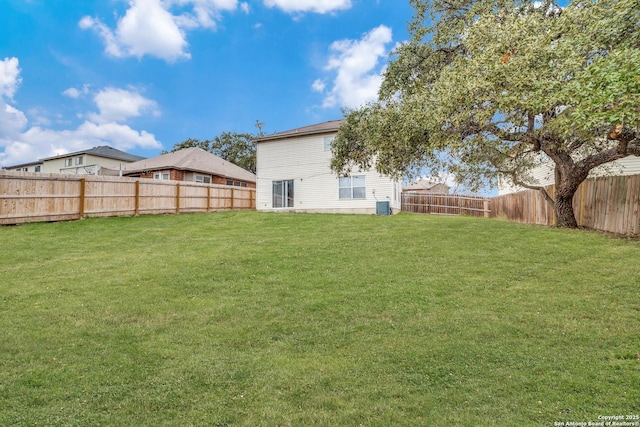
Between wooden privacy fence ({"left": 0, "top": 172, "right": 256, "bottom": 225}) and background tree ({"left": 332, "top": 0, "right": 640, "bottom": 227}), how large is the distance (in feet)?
32.0

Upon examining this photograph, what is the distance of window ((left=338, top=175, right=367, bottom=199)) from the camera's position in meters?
19.4

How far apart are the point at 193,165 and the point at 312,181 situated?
1037cm

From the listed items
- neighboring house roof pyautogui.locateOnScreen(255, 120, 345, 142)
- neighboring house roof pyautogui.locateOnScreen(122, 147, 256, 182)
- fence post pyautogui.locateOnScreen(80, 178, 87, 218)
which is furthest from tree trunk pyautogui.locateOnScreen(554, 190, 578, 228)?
neighboring house roof pyautogui.locateOnScreen(122, 147, 256, 182)

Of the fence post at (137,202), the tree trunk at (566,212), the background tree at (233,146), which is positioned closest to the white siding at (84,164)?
the background tree at (233,146)

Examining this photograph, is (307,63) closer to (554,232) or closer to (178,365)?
(554,232)

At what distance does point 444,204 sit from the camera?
80.6 ft

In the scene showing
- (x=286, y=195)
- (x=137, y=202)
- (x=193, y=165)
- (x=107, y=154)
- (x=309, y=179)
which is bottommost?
(x=137, y=202)

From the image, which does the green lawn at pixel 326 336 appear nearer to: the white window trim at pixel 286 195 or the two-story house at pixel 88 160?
the white window trim at pixel 286 195

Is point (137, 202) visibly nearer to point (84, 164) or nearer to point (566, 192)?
point (566, 192)

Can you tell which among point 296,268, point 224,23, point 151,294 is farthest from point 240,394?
point 224,23

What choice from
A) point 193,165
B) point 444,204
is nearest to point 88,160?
point 193,165

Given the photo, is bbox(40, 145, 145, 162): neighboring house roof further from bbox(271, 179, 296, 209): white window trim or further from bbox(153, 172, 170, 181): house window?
bbox(271, 179, 296, 209): white window trim

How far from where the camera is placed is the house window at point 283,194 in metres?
21.1

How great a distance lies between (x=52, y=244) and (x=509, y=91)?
1226 centimetres
